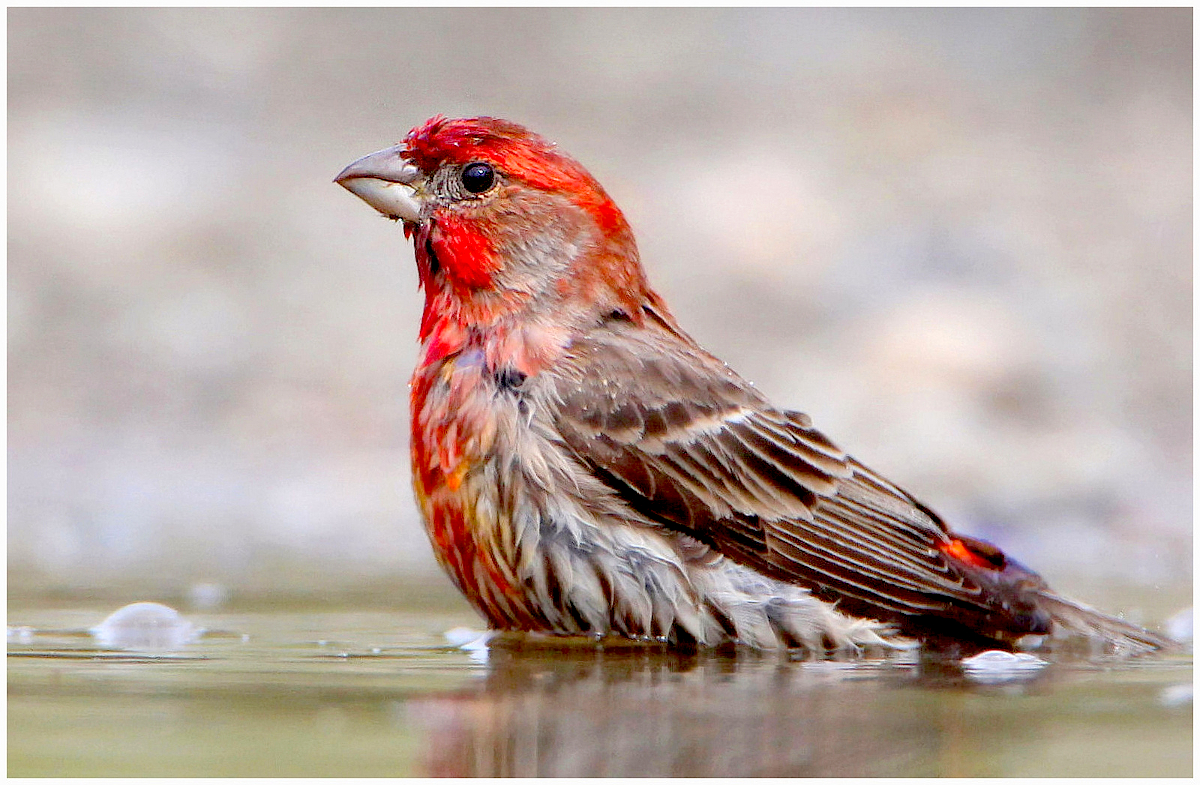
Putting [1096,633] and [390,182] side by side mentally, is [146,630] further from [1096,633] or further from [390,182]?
[1096,633]

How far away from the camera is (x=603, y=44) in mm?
16703

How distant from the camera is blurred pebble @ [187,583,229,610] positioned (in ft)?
19.1

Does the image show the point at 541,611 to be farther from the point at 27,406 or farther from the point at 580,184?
the point at 27,406

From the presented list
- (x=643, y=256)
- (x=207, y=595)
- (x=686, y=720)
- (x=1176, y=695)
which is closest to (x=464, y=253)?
(x=207, y=595)

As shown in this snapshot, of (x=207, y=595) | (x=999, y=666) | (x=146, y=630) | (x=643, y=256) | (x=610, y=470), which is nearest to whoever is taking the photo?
(x=999, y=666)

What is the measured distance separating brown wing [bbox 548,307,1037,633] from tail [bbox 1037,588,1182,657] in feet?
0.34

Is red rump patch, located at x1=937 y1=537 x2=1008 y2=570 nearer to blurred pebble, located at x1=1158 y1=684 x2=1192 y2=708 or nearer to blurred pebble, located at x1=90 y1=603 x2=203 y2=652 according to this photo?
blurred pebble, located at x1=1158 y1=684 x2=1192 y2=708

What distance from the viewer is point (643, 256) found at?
42.9 ft

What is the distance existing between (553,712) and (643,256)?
31.5 ft

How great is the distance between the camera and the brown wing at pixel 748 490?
195 inches

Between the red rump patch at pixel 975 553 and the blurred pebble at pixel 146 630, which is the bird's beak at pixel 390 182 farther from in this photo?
the red rump patch at pixel 975 553

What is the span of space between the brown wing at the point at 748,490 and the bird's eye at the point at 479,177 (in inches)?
24.0

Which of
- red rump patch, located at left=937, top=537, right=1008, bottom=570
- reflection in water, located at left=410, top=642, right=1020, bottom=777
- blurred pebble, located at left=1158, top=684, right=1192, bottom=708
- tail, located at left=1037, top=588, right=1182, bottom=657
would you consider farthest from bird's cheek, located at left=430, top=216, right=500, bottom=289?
blurred pebble, located at left=1158, top=684, right=1192, bottom=708

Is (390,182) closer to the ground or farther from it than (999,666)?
farther from it
